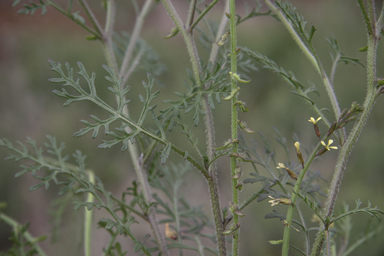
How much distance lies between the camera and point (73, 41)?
1.97 m

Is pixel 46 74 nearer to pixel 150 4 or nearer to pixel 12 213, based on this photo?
pixel 12 213

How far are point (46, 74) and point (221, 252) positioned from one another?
1571mm

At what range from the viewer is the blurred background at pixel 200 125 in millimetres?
1243

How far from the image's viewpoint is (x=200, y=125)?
1.42 meters

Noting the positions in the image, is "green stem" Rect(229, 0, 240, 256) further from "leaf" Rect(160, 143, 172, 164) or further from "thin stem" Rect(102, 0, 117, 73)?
"thin stem" Rect(102, 0, 117, 73)

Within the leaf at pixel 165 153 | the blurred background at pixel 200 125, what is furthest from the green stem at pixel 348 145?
the blurred background at pixel 200 125

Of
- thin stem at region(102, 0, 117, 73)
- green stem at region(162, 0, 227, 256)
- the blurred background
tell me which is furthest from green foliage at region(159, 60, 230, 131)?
the blurred background

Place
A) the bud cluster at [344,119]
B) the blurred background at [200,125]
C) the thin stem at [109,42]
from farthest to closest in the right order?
the blurred background at [200,125], the thin stem at [109,42], the bud cluster at [344,119]

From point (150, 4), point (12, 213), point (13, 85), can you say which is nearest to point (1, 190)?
point (12, 213)

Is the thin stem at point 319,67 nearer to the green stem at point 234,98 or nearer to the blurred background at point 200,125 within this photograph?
the green stem at point 234,98

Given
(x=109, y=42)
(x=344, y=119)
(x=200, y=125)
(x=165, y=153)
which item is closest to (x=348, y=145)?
(x=344, y=119)

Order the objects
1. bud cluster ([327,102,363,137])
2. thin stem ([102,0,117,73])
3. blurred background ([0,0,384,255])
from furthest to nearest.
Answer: blurred background ([0,0,384,255])
thin stem ([102,0,117,73])
bud cluster ([327,102,363,137])

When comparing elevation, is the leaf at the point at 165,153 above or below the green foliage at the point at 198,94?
below

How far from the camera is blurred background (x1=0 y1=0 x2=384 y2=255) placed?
1.24m
